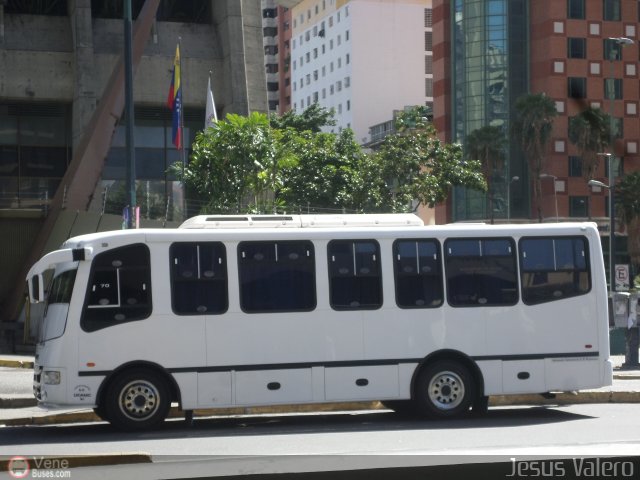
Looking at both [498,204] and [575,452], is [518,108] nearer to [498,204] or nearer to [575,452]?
[498,204]

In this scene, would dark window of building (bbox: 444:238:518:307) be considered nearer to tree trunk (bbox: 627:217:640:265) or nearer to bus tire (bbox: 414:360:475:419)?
bus tire (bbox: 414:360:475:419)

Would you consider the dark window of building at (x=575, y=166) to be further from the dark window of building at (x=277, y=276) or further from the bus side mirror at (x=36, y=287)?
the bus side mirror at (x=36, y=287)

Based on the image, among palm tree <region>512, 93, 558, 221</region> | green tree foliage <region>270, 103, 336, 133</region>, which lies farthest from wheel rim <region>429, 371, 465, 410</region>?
palm tree <region>512, 93, 558, 221</region>

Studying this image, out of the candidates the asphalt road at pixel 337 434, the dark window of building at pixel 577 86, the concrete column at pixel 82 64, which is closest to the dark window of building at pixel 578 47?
the dark window of building at pixel 577 86

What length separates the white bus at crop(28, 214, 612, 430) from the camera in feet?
49.2

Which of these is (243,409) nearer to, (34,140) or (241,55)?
(241,55)

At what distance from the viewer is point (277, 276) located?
15.7 m

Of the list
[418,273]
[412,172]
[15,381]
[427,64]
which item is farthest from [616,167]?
[418,273]

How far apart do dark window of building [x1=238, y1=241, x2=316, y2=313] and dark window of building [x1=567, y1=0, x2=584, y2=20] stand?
80.2 m

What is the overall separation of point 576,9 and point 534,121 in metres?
11.8

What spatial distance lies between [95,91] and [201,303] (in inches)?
1069

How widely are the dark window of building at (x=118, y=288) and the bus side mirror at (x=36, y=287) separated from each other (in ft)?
2.00

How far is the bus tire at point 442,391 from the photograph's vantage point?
15.9m

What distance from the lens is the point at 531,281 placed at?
54.5 feet
